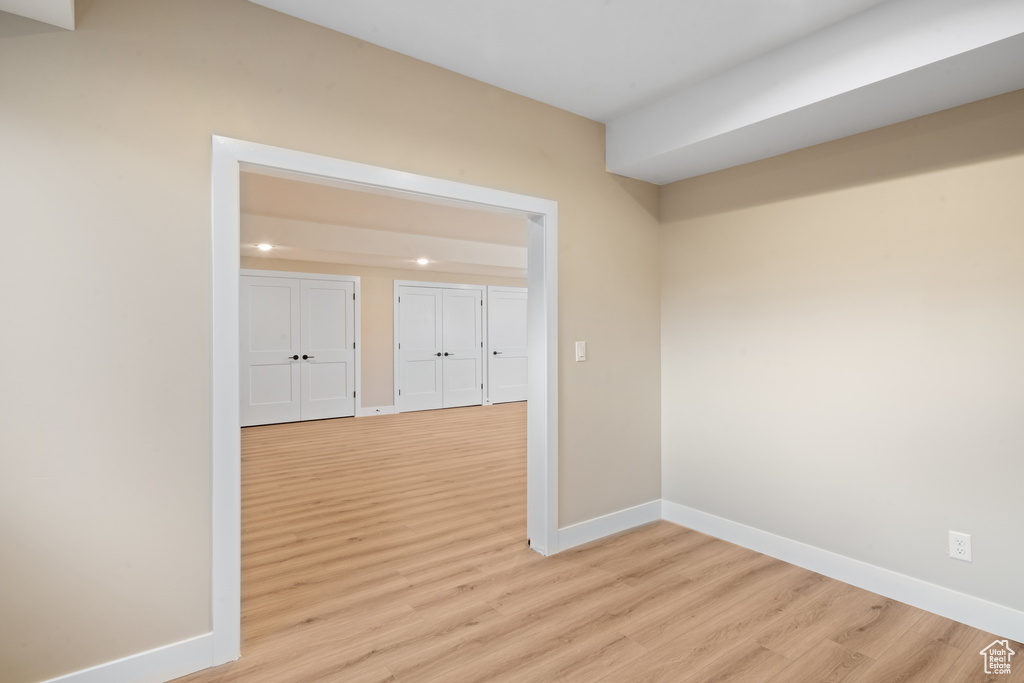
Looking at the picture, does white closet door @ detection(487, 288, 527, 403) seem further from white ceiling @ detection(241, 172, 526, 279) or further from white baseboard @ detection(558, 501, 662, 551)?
white baseboard @ detection(558, 501, 662, 551)

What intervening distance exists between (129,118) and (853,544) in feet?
12.4

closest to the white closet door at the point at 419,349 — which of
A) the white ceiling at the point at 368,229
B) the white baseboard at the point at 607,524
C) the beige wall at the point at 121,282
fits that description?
the white ceiling at the point at 368,229

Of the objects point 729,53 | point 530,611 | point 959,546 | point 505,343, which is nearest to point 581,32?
point 729,53

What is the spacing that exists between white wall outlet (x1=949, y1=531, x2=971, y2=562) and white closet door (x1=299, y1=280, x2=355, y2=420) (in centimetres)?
698

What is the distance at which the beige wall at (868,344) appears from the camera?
2.19 metres

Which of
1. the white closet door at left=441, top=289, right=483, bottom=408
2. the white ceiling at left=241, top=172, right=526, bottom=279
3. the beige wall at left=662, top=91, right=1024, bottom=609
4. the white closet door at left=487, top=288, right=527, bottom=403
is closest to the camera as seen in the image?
the beige wall at left=662, top=91, right=1024, bottom=609

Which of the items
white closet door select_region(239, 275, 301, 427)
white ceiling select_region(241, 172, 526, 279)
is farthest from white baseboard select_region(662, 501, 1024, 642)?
white closet door select_region(239, 275, 301, 427)

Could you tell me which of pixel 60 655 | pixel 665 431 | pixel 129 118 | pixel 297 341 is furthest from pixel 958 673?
pixel 297 341

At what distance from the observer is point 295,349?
720 cm

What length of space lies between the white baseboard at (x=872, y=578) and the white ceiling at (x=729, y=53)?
2222 millimetres

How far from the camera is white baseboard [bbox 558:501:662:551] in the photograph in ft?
10.0

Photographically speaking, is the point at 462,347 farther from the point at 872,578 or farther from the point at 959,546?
the point at 959,546

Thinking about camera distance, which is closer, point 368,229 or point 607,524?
point 607,524

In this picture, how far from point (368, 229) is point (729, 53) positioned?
195 inches
